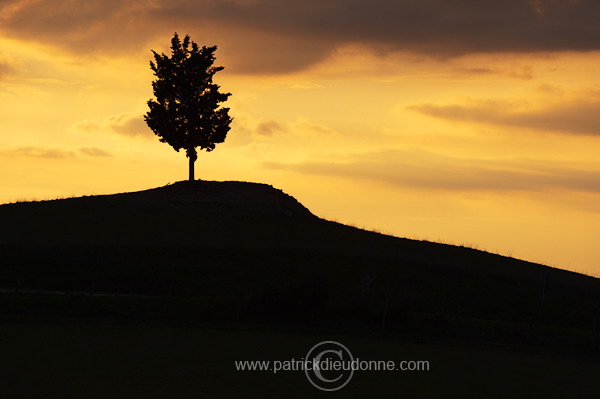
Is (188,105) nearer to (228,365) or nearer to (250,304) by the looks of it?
(250,304)

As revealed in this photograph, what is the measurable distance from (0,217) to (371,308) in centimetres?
4215

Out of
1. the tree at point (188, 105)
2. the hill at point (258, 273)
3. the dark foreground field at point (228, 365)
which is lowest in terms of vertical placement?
the dark foreground field at point (228, 365)

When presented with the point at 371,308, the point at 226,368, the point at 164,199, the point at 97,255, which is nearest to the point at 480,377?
the point at 226,368

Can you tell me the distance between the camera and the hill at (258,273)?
151 ft

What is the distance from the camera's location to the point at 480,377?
30078 millimetres

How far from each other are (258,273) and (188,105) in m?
29.5

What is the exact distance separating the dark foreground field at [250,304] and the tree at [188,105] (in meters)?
4.95

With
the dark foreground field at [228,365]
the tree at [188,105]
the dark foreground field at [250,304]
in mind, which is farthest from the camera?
the tree at [188,105]

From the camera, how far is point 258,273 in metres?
60.6

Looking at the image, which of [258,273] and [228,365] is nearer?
[228,365]

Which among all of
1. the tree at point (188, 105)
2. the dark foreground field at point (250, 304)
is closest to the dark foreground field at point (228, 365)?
the dark foreground field at point (250, 304)

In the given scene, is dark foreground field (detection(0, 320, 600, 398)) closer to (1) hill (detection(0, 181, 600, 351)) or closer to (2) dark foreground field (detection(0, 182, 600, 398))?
(2) dark foreground field (detection(0, 182, 600, 398))

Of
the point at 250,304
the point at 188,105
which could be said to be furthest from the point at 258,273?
the point at 188,105

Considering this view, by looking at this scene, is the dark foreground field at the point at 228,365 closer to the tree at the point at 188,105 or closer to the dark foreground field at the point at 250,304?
the dark foreground field at the point at 250,304
